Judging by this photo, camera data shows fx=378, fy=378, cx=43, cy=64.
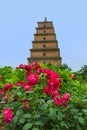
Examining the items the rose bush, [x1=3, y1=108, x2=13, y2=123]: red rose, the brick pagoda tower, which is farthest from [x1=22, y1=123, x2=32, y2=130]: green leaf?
the brick pagoda tower

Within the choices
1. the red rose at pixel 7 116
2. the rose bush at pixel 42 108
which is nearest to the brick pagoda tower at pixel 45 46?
the rose bush at pixel 42 108

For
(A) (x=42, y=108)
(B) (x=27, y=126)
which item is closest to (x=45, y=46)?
(A) (x=42, y=108)

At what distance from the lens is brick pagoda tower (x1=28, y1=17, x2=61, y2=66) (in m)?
48.5

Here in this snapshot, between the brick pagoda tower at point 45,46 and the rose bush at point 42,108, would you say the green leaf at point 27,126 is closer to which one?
the rose bush at point 42,108

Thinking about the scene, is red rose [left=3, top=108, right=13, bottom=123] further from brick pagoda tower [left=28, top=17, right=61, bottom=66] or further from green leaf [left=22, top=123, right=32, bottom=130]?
brick pagoda tower [left=28, top=17, right=61, bottom=66]

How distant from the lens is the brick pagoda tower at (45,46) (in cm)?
4850

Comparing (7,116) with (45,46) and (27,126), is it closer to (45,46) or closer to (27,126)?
(27,126)

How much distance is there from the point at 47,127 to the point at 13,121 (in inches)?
13.4

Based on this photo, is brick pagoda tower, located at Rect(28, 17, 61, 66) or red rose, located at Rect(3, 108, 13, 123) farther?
brick pagoda tower, located at Rect(28, 17, 61, 66)

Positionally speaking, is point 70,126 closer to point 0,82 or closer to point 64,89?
point 64,89

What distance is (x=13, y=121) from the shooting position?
3666 millimetres

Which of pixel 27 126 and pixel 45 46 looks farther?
pixel 45 46

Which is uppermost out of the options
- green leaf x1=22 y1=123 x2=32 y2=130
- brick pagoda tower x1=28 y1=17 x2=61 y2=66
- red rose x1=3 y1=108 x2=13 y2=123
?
brick pagoda tower x1=28 y1=17 x2=61 y2=66

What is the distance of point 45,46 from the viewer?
50719mm
